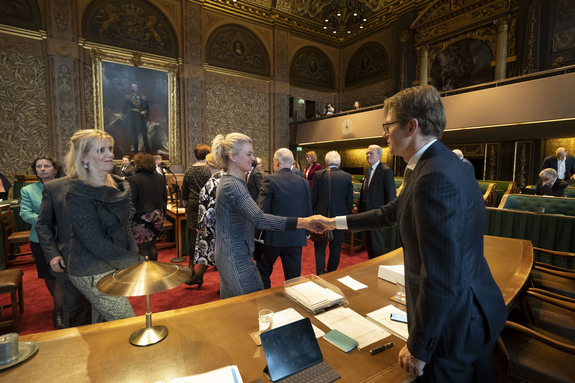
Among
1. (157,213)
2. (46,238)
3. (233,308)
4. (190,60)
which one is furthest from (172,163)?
(233,308)

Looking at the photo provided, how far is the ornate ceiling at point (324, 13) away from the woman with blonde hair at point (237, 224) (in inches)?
462

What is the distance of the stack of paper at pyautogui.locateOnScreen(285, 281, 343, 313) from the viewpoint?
4.68 feet

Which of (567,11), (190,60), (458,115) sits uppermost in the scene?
(567,11)

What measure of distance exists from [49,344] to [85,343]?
14 centimetres

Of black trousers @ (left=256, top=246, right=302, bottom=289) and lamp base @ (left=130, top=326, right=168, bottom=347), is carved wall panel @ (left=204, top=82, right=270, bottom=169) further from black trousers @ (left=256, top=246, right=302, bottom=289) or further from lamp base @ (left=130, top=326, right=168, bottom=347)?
lamp base @ (left=130, top=326, right=168, bottom=347)

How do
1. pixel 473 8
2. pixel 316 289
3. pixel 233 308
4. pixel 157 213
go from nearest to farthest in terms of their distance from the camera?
pixel 233 308 → pixel 316 289 → pixel 157 213 → pixel 473 8

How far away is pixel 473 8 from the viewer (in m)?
10.7

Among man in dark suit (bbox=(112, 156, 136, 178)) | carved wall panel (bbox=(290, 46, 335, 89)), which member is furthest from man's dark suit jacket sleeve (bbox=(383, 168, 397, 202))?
carved wall panel (bbox=(290, 46, 335, 89))

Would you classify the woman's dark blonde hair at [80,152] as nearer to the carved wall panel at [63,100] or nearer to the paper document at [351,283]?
the paper document at [351,283]

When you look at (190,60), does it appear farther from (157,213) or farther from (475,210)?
(475,210)

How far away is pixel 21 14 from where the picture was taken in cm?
843

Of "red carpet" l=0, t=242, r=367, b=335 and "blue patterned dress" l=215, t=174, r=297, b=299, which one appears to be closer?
"blue patterned dress" l=215, t=174, r=297, b=299

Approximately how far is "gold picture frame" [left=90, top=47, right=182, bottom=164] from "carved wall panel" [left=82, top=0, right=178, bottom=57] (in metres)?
0.39

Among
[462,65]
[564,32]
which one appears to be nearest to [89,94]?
[462,65]
